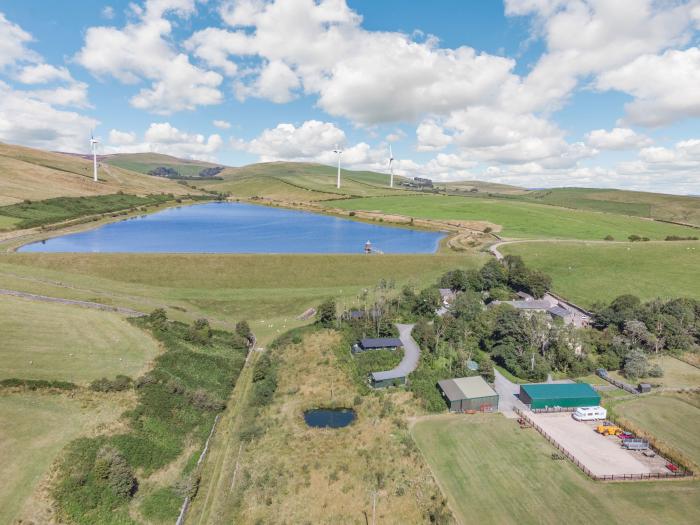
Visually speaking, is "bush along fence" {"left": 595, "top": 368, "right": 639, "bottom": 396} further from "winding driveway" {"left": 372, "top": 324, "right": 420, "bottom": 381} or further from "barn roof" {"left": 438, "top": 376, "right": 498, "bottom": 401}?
"winding driveway" {"left": 372, "top": 324, "right": 420, "bottom": 381}

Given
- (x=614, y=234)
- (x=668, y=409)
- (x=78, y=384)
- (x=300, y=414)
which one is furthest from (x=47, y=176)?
(x=614, y=234)

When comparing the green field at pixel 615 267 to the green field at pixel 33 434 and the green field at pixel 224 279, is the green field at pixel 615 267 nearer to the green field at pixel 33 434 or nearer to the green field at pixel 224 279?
the green field at pixel 224 279

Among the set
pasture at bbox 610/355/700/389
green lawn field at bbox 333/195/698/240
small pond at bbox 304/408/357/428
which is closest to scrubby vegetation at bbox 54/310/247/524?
small pond at bbox 304/408/357/428

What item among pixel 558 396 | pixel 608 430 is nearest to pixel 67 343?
pixel 558 396

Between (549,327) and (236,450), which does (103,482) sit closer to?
(236,450)

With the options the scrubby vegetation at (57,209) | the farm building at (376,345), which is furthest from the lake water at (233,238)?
the farm building at (376,345)

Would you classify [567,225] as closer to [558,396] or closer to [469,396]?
[558,396]
